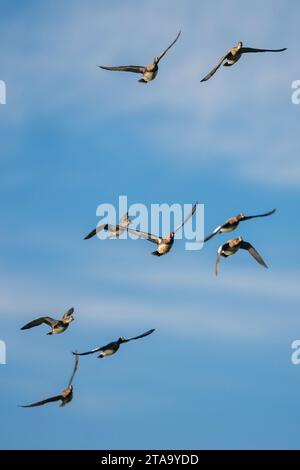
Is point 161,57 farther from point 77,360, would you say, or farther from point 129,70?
point 77,360

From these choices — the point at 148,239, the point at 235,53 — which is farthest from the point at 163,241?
the point at 235,53

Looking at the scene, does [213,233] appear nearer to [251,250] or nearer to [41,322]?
[251,250]

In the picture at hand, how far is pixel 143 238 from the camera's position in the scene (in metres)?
72.1

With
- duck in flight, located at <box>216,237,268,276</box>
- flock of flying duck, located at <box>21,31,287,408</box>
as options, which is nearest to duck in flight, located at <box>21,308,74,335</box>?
flock of flying duck, located at <box>21,31,287,408</box>

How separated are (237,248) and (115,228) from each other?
8.30 m

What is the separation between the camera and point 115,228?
242 feet

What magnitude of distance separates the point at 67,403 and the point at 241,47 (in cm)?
2423

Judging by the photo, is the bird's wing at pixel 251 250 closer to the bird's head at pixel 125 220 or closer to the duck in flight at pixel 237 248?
the duck in flight at pixel 237 248

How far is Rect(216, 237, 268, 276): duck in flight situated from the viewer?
6919cm

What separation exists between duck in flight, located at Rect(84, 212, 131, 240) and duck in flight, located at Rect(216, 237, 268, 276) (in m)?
7.47

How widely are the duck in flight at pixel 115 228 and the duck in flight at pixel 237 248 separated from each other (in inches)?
294

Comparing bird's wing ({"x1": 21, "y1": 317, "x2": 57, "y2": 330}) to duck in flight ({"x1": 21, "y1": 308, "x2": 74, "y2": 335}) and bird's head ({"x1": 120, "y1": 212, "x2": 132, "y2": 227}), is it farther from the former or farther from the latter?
bird's head ({"x1": 120, "y1": 212, "x2": 132, "y2": 227})

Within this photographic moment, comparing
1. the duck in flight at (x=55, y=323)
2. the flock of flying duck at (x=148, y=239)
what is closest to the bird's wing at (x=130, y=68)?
the flock of flying duck at (x=148, y=239)
